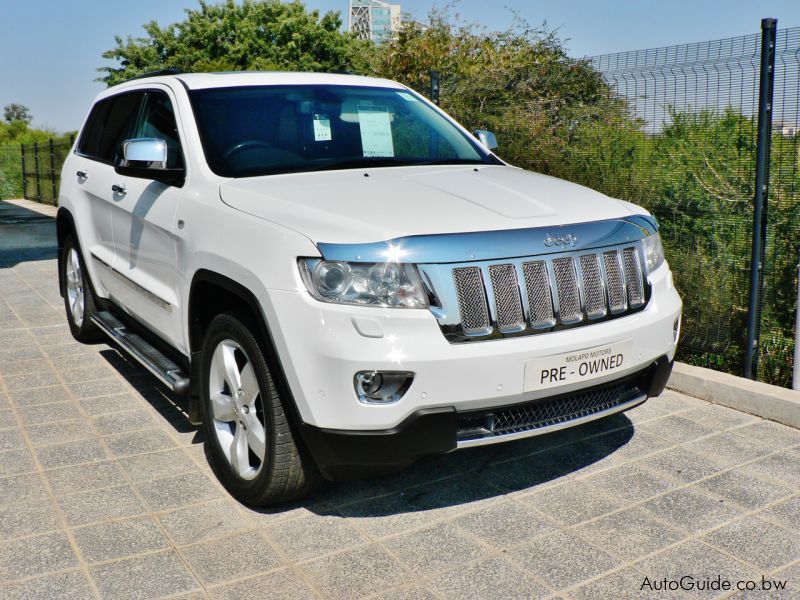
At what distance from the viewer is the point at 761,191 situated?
16.8 feet

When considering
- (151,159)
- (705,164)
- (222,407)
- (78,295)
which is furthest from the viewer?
(78,295)

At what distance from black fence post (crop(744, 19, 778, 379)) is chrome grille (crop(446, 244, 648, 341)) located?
5.93ft

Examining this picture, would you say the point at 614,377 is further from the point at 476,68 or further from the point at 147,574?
the point at 476,68

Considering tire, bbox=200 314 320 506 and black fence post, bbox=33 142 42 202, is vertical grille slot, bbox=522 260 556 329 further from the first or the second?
black fence post, bbox=33 142 42 202

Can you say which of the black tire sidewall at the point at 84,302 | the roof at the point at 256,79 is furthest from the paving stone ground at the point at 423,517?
the roof at the point at 256,79

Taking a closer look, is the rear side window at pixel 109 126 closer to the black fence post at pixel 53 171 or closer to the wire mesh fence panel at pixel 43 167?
the wire mesh fence panel at pixel 43 167

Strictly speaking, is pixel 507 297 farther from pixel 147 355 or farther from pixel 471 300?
pixel 147 355

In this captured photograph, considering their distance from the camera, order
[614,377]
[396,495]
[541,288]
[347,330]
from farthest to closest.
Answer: [396,495]
[614,377]
[541,288]
[347,330]

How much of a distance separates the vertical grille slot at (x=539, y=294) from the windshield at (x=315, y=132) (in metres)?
1.32

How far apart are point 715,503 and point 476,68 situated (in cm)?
893

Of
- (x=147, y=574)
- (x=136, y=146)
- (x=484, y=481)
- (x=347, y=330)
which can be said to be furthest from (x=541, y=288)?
(x=136, y=146)

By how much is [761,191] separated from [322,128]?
8.69 feet

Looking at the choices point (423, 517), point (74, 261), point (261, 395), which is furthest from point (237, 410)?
point (74, 261)

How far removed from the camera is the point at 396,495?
12.6 feet
